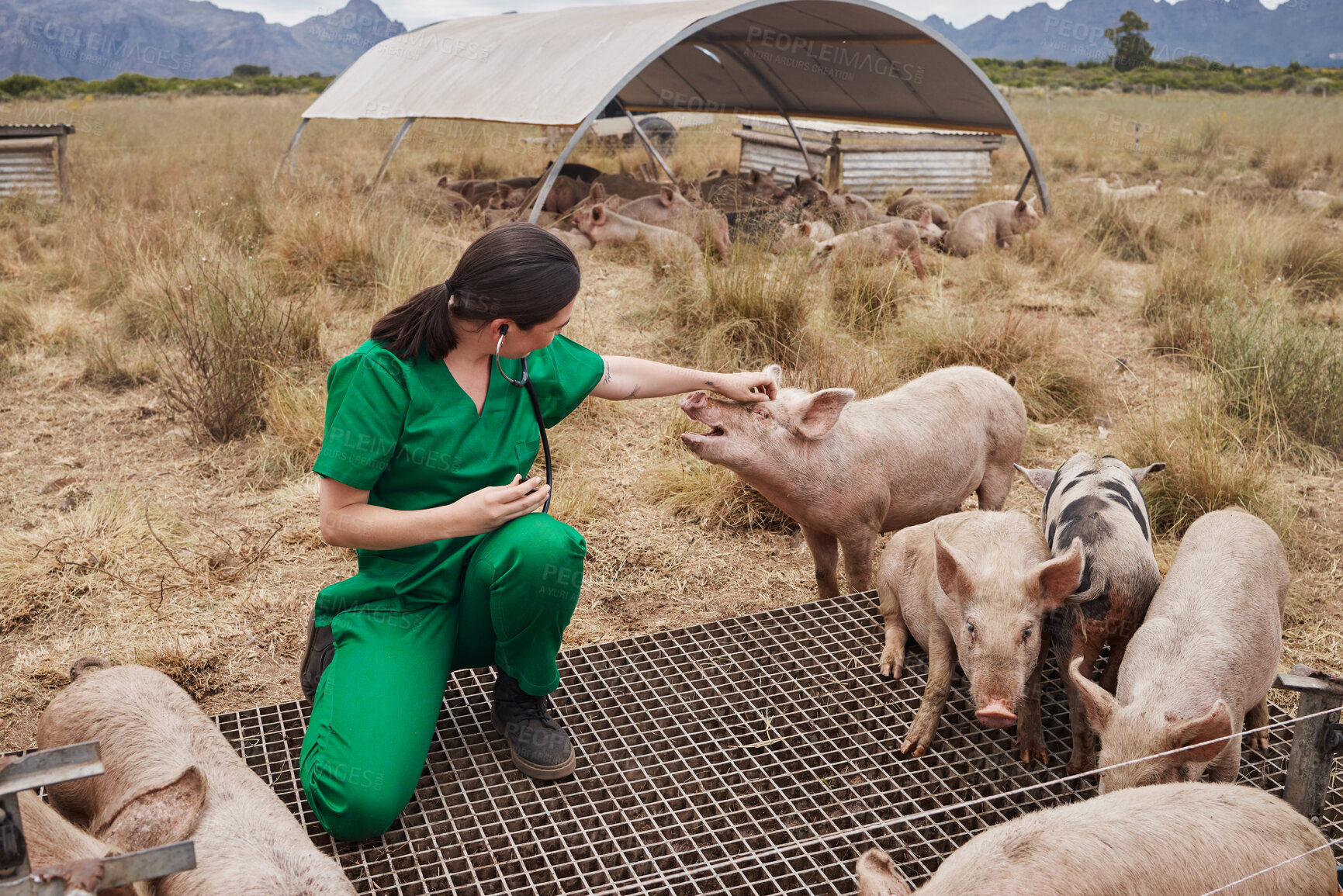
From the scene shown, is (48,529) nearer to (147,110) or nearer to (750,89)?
(750,89)

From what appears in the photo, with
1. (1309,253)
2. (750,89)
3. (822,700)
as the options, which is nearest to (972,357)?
(822,700)

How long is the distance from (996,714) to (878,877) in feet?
2.75

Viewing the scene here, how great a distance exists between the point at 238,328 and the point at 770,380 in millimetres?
3350

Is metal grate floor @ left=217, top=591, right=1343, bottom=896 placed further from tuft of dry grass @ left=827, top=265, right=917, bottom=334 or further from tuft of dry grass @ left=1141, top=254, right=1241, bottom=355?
tuft of dry grass @ left=1141, top=254, right=1241, bottom=355

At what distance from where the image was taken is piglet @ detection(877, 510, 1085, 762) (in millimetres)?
2656

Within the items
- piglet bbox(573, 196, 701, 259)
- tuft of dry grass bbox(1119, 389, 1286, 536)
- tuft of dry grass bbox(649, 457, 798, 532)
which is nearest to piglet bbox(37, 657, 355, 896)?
tuft of dry grass bbox(649, 457, 798, 532)

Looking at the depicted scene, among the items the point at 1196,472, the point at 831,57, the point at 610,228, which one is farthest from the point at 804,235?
the point at 1196,472

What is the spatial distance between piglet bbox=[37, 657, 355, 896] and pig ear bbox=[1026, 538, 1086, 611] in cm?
183

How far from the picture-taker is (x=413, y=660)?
8.80 feet

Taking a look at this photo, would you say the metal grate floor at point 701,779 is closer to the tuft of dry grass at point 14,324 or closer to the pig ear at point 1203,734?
the pig ear at point 1203,734

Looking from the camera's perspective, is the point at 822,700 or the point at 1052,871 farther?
the point at 822,700

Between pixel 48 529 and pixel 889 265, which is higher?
pixel 889 265

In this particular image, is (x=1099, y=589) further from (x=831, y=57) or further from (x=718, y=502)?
(x=831, y=57)

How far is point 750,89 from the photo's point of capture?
13.1 metres
